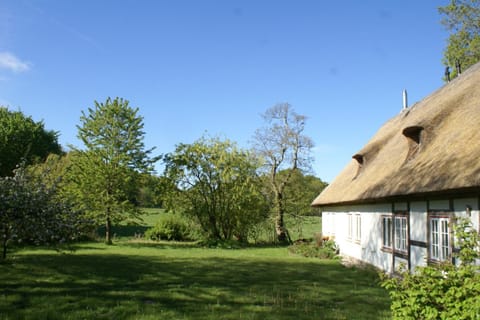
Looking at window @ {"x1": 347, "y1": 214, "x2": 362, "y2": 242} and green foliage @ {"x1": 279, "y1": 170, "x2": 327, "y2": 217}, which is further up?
green foliage @ {"x1": 279, "y1": 170, "x2": 327, "y2": 217}

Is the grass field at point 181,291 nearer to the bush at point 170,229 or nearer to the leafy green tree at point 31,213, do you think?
the leafy green tree at point 31,213

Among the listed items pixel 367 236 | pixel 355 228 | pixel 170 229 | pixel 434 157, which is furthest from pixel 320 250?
pixel 170 229

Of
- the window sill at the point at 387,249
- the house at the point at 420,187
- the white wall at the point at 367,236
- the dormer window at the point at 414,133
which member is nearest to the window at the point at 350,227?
the house at the point at 420,187

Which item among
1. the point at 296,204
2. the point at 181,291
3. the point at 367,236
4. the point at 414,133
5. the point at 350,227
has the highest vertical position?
the point at 414,133

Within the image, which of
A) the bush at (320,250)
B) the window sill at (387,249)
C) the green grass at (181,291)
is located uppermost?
the window sill at (387,249)

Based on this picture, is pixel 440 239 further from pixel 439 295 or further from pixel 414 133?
pixel 439 295

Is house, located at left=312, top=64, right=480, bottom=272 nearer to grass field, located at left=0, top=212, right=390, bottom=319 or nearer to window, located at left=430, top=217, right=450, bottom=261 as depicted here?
window, located at left=430, top=217, right=450, bottom=261

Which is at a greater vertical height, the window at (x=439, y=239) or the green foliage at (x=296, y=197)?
the green foliage at (x=296, y=197)

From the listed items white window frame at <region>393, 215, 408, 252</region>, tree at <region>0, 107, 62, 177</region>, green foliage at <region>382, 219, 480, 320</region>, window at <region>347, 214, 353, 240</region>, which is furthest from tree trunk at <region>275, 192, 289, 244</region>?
green foliage at <region>382, 219, 480, 320</region>

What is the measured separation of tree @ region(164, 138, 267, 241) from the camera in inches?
1159

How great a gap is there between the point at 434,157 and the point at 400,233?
3.32 meters

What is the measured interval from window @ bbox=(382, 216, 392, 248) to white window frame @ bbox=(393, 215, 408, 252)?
1.79 ft

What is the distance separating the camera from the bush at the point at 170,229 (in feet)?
105

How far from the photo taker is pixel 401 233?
1341 centimetres
